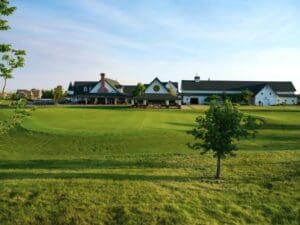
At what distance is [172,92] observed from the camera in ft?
268

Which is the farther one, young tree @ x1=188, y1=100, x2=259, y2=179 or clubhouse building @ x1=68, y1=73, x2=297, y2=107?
clubhouse building @ x1=68, y1=73, x2=297, y2=107

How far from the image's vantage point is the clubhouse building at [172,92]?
80188 millimetres

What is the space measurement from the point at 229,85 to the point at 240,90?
3.93m

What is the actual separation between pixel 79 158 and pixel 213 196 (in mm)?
8624

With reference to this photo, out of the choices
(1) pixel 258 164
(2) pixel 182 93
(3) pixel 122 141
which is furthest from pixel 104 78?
(1) pixel 258 164

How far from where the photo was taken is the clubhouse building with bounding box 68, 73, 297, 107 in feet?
263

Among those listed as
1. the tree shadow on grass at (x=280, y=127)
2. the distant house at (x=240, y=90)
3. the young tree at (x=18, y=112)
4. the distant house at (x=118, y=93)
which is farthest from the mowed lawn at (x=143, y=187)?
the distant house at (x=240, y=90)

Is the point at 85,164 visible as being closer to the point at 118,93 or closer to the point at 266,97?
the point at 118,93

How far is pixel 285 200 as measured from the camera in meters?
12.4

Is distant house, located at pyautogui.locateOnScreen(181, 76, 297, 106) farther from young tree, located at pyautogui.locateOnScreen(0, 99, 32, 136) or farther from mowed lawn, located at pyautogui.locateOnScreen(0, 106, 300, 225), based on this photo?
young tree, located at pyautogui.locateOnScreen(0, 99, 32, 136)

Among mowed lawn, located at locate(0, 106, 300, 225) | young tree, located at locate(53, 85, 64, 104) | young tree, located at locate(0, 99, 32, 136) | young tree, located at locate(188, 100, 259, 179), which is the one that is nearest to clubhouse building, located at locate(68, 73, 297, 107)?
young tree, located at locate(53, 85, 64, 104)

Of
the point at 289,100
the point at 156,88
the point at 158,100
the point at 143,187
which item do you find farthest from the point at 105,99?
the point at 143,187

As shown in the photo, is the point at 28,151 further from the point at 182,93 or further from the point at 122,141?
the point at 182,93

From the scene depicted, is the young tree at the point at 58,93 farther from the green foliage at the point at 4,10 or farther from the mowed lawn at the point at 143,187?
the green foliage at the point at 4,10
